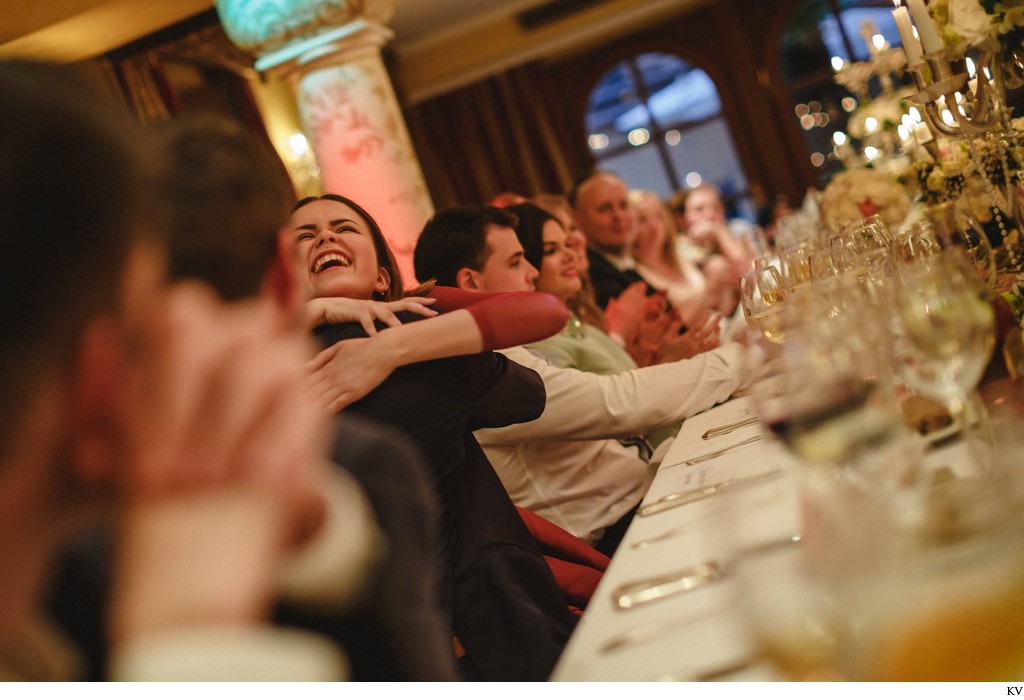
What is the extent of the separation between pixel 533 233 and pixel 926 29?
4.98 ft

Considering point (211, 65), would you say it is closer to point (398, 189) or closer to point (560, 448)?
point (398, 189)

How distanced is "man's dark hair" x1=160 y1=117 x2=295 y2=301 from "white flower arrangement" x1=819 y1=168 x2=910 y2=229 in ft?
8.29

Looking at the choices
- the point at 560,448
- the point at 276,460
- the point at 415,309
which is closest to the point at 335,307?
the point at 415,309

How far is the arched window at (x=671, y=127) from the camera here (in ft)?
27.8

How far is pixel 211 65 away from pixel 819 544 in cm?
648

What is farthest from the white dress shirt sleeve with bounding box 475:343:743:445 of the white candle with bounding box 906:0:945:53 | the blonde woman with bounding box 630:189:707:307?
the blonde woman with bounding box 630:189:707:307

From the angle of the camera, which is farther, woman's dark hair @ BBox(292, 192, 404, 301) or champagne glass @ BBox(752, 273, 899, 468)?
woman's dark hair @ BBox(292, 192, 404, 301)

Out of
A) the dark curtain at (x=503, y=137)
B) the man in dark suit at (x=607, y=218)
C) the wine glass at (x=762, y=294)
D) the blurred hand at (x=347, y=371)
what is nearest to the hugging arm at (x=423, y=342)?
the blurred hand at (x=347, y=371)

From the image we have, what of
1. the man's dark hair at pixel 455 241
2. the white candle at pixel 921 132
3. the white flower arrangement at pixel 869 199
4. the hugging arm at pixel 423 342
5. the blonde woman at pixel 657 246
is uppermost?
the man's dark hair at pixel 455 241

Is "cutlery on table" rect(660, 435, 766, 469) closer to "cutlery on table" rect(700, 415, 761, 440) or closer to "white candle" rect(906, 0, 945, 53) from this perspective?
"cutlery on table" rect(700, 415, 761, 440)

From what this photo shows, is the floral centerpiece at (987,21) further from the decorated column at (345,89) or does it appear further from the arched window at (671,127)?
the arched window at (671,127)

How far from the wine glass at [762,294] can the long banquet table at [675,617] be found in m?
0.44

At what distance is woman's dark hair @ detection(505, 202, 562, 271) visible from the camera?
114 inches

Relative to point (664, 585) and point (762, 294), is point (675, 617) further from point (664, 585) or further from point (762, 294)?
point (762, 294)
